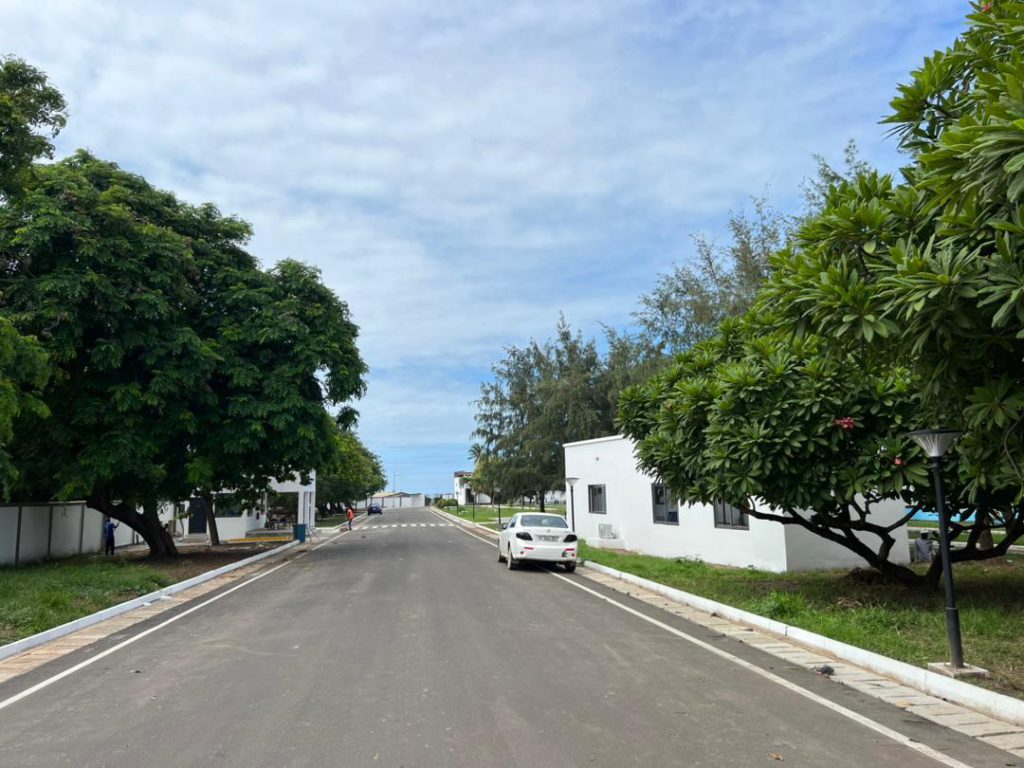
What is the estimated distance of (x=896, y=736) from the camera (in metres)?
5.66

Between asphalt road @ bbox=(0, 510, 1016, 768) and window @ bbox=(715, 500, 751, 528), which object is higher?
window @ bbox=(715, 500, 751, 528)

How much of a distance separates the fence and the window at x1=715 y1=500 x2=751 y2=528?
20583 millimetres

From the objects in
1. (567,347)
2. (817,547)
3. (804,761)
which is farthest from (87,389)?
(567,347)

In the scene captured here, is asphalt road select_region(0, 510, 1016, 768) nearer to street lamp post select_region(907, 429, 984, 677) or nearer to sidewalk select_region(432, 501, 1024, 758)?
sidewalk select_region(432, 501, 1024, 758)

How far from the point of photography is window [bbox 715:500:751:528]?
18875mm

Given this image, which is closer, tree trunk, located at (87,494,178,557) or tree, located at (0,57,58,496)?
tree, located at (0,57,58,496)

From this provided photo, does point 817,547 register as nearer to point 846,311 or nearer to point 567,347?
point 846,311

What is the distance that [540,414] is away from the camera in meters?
45.4

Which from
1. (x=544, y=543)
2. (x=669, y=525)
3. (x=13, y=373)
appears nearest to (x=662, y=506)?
(x=669, y=525)

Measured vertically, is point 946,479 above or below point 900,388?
below

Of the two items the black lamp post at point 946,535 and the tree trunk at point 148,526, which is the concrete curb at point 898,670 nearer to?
the black lamp post at point 946,535

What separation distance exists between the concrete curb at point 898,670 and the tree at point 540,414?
30.6 meters

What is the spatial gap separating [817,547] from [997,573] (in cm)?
362

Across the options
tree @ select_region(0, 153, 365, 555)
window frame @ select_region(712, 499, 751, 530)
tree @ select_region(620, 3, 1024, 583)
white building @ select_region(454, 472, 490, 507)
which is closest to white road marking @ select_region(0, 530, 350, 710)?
tree @ select_region(0, 153, 365, 555)
